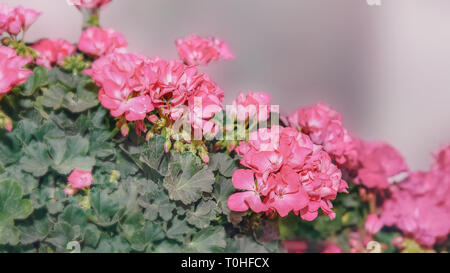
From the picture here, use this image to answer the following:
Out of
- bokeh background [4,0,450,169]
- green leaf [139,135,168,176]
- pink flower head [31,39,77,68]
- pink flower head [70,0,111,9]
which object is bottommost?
green leaf [139,135,168,176]

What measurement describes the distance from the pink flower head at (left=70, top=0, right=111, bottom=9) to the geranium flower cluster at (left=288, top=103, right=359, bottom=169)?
41 centimetres

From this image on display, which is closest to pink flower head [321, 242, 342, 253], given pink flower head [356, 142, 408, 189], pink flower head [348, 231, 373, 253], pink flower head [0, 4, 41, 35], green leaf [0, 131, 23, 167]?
pink flower head [348, 231, 373, 253]

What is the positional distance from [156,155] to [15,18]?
1.08 feet

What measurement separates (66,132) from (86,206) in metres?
0.13

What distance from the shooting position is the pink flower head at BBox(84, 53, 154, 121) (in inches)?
20.1

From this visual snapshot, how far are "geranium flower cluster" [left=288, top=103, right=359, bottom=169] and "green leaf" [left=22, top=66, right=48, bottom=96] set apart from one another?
0.40m

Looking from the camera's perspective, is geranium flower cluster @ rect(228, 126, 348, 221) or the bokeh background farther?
the bokeh background

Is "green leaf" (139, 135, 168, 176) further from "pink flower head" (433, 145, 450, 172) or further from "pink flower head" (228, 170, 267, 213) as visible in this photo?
"pink flower head" (433, 145, 450, 172)

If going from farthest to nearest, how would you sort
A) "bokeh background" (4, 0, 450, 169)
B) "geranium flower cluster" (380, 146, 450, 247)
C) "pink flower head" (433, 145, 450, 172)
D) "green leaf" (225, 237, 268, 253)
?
"bokeh background" (4, 0, 450, 169)
"pink flower head" (433, 145, 450, 172)
"geranium flower cluster" (380, 146, 450, 247)
"green leaf" (225, 237, 268, 253)

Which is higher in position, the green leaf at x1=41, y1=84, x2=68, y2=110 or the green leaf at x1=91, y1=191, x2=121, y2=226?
the green leaf at x1=41, y1=84, x2=68, y2=110

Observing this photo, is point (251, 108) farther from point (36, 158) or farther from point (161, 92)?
point (36, 158)

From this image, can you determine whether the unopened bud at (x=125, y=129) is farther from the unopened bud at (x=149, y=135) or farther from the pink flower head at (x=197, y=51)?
the pink flower head at (x=197, y=51)

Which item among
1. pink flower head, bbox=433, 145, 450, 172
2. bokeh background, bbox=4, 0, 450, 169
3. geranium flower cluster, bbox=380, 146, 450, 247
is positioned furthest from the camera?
bokeh background, bbox=4, 0, 450, 169
